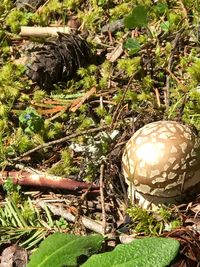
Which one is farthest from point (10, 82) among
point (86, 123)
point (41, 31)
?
point (86, 123)

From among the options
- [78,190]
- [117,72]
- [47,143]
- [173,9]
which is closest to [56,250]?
[78,190]

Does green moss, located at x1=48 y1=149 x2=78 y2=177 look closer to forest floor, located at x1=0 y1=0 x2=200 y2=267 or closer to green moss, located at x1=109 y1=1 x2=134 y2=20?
forest floor, located at x1=0 y1=0 x2=200 y2=267

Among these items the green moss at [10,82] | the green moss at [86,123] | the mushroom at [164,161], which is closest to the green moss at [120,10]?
the green moss at [10,82]

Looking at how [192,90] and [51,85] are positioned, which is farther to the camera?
[51,85]

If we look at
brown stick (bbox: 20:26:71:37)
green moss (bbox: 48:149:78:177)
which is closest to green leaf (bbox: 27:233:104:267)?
green moss (bbox: 48:149:78:177)

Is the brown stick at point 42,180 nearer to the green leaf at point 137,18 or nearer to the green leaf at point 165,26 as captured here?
the green leaf at point 137,18

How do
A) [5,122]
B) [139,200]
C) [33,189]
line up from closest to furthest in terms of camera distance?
1. [139,200]
2. [33,189]
3. [5,122]

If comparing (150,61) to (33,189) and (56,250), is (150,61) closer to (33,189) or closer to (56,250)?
(33,189)

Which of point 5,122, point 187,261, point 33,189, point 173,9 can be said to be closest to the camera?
point 187,261
